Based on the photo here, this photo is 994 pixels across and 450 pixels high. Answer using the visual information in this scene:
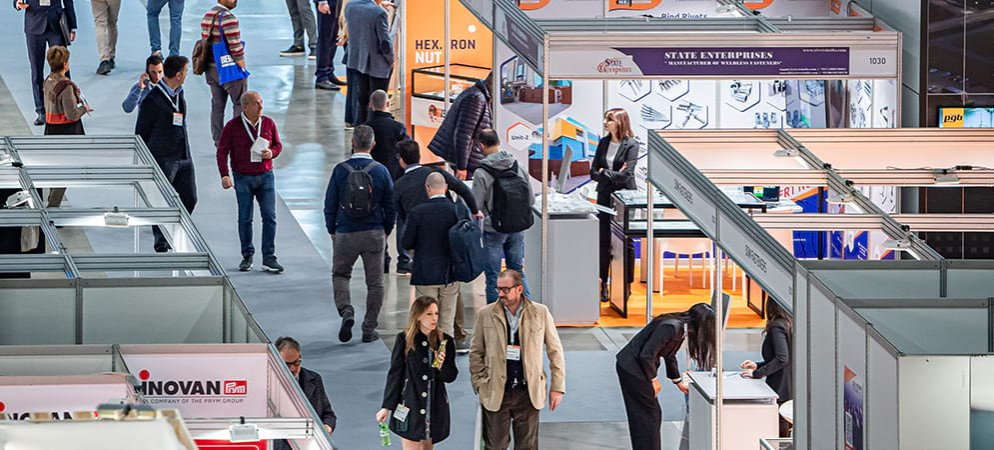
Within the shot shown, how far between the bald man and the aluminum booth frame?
2.40 meters

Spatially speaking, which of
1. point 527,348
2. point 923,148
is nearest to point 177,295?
point 527,348

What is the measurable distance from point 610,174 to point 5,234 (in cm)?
452

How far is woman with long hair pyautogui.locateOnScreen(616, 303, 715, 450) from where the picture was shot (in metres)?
9.57

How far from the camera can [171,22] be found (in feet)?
62.5

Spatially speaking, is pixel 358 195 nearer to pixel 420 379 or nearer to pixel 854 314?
pixel 420 379

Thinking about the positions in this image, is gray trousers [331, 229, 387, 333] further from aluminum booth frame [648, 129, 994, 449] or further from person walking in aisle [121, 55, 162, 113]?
aluminum booth frame [648, 129, 994, 449]

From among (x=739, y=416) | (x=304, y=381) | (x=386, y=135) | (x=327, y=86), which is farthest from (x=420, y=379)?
(x=327, y=86)

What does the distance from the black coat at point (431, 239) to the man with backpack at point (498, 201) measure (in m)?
0.82

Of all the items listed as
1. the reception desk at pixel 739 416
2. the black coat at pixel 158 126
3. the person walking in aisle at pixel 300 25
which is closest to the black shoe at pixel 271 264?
the black coat at pixel 158 126

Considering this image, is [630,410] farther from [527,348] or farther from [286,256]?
[286,256]

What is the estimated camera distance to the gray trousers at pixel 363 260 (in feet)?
38.2

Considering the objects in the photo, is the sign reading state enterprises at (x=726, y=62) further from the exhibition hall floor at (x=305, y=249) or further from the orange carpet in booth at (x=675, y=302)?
the orange carpet in booth at (x=675, y=302)

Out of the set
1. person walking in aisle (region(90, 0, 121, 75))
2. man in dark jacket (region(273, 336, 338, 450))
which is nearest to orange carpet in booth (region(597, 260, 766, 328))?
man in dark jacket (region(273, 336, 338, 450))

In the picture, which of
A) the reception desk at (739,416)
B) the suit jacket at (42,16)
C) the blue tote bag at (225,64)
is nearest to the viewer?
the reception desk at (739,416)
